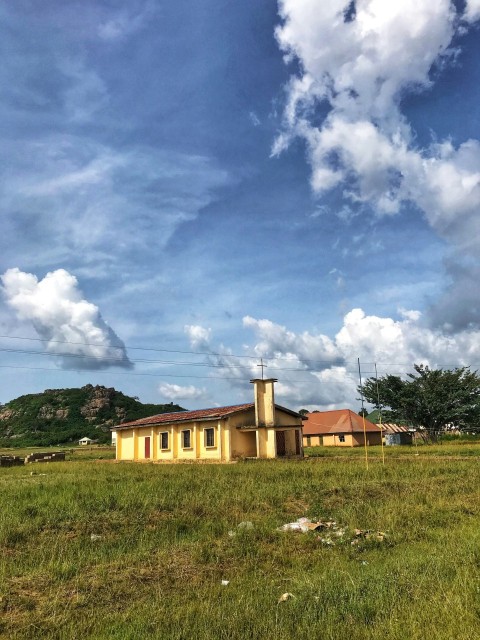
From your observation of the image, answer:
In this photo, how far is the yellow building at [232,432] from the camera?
34.0m

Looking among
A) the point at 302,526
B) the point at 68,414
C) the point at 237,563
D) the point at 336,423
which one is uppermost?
the point at 68,414

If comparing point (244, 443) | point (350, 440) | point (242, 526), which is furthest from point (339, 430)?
point (242, 526)

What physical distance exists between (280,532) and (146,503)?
440 centimetres

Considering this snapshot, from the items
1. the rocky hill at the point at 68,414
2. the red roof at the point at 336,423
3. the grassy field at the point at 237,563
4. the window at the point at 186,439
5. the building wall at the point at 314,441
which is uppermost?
the rocky hill at the point at 68,414

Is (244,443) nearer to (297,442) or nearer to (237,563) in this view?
(297,442)

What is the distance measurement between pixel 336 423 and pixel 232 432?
33869mm

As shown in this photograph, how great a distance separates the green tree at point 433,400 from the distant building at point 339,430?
5071 mm

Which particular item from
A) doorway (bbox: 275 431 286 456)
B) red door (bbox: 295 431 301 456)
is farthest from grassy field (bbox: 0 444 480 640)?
red door (bbox: 295 431 301 456)

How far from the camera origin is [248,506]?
14297 millimetres

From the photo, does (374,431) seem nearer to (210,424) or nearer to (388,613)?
(210,424)

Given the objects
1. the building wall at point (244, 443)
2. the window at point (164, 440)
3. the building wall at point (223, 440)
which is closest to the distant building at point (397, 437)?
the building wall at point (223, 440)

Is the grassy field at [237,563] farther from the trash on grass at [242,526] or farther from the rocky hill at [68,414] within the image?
the rocky hill at [68,414]

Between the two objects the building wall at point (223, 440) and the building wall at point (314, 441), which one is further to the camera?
the building wall at point (314, 441)

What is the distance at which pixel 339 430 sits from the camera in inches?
2470
